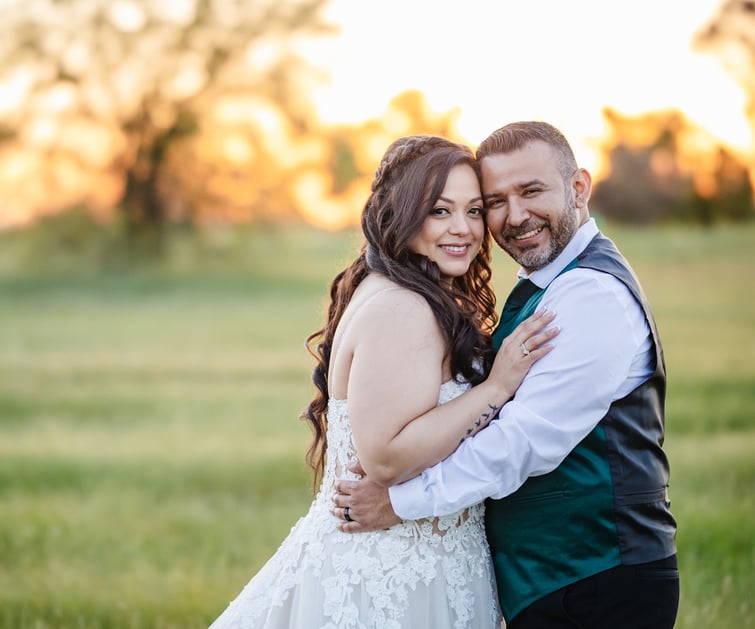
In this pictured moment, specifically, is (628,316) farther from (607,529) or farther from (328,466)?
(328,466)

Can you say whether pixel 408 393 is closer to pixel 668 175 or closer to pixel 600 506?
pixel 600 506

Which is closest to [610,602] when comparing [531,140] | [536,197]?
[536,197]

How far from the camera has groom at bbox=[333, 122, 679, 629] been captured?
10.5 feet

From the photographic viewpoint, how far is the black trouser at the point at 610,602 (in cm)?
325

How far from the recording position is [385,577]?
345 centimetres

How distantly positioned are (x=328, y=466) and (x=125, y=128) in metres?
30.4

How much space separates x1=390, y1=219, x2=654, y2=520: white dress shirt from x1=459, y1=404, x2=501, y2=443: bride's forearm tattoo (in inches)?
2.1

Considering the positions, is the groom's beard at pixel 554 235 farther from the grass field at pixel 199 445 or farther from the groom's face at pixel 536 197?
the grass field at pixel 199 445

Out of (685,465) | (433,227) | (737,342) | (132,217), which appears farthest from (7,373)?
(132,217)

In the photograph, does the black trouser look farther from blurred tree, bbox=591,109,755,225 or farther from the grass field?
blurred tree, bbox=591,109,755,225

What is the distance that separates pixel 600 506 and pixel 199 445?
8.18 metres

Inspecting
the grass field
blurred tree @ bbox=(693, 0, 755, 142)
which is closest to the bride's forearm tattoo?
the grass field

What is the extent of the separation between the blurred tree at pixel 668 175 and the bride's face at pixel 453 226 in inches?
784

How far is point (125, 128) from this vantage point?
32094mm
